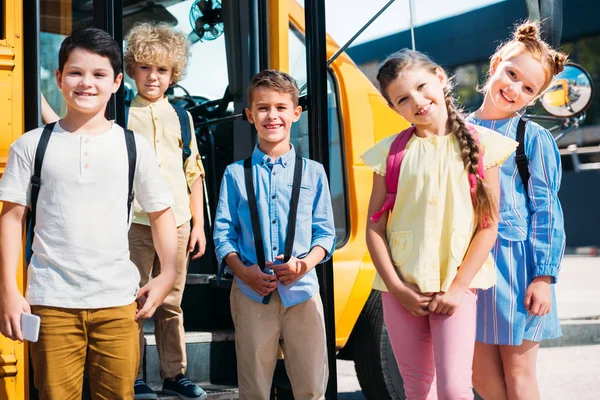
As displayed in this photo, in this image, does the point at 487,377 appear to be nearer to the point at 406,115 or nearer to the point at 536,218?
the point at 536,218

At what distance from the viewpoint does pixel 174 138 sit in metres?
3.32

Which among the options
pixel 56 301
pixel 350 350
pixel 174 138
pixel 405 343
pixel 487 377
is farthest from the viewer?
pixel 350 350

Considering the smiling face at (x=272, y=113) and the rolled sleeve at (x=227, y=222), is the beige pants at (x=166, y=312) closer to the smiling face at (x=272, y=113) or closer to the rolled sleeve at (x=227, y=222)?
the rolled sleeve at (x=227, y=222)

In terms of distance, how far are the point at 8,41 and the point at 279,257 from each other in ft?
3.58

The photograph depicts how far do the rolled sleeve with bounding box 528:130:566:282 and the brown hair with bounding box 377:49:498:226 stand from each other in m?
0.21

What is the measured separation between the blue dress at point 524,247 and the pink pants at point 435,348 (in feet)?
0.52

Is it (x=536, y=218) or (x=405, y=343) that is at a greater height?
(x=536, y=218)

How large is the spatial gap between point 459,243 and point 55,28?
1.63 meters

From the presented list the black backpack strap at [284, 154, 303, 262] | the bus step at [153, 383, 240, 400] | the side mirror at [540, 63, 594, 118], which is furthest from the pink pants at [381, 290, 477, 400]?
the side mirror at [540, 63, 594, 118]

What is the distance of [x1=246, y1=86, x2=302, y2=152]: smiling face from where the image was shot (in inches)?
109

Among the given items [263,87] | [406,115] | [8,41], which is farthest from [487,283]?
[8,41]

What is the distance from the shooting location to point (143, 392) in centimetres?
315

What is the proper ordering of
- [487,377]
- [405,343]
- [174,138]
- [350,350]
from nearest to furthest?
[405,343]
[487,377]
[174,138]
[350,350]

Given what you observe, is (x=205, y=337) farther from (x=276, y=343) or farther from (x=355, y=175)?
(x=355, y=175)
